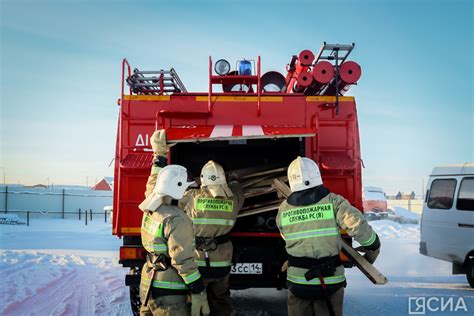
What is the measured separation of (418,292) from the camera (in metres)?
7.70

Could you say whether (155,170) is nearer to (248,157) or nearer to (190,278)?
(190,278)

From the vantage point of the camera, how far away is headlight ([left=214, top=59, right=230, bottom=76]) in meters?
5.91

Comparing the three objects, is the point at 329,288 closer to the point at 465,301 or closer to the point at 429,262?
the point at 465,301

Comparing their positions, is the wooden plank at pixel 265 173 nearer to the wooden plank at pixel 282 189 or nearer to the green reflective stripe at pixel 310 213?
the wooden plank at pixel 282 189

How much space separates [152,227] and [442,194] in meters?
7.34

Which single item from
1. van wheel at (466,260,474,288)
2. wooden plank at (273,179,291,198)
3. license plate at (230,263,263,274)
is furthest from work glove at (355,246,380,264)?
van wheel at (466,260,474,288)

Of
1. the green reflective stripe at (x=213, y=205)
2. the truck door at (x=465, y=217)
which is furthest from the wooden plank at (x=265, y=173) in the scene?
the truck door at (x=465, y=217)

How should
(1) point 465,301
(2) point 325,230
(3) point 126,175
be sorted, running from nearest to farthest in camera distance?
1. (2) point 325,230
2. (3) point 126,175
3. (1) point 465,301

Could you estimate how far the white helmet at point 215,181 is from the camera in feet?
15.8

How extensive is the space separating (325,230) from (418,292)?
4905 mm

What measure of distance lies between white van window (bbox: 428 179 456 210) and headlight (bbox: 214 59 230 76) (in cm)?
563

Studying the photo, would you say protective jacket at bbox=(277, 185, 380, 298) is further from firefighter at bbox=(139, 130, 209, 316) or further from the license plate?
the license plate

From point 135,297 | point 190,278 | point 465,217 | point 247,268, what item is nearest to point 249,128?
point 247,268

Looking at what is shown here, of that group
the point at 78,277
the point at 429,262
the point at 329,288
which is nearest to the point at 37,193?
the point at 78,277
